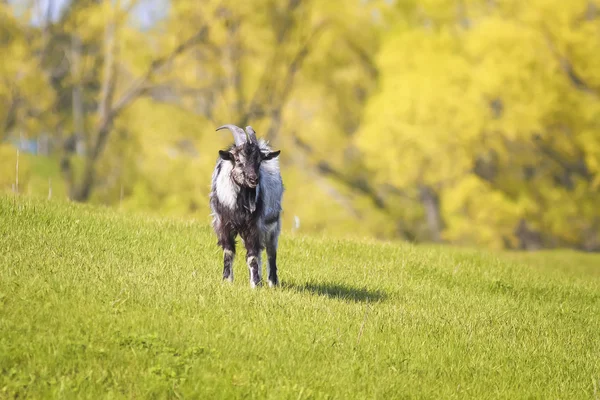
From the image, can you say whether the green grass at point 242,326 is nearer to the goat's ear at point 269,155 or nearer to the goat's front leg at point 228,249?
the goat's front leg at point 228,249

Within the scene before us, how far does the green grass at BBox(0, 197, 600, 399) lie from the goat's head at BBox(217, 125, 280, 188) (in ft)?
4.26

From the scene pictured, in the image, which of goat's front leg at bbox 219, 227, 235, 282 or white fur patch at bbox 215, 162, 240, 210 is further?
goat's front leg at bbox 219, 227, 235, 282

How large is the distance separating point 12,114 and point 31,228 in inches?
982

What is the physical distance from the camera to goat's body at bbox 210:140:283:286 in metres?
10.2

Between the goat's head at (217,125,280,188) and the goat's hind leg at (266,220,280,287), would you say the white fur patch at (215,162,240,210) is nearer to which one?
the goat's head at (217,125,280,188)

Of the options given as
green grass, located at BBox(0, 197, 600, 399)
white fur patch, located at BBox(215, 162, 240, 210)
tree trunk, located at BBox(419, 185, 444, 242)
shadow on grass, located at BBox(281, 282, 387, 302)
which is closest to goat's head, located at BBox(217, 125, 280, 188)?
white fur patch, located at BBox(215, 162, 240, 210)

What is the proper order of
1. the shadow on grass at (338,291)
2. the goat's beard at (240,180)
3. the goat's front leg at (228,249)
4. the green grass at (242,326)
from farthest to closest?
the shadow on grass at (338,291) < the goat's front leg at (228,249) < the goat's beard at (240,180) < the green grass at (242,326)

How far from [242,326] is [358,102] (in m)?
34.8

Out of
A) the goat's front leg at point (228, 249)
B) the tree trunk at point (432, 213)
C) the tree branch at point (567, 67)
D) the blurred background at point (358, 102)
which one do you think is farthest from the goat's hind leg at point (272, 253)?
the tree trunk at point (432, 213)

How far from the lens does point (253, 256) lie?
402 inches

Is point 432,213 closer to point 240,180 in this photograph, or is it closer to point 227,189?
point 227,189

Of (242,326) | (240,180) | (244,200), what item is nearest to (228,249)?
(244,200)

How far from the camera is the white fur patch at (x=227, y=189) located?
10.2m

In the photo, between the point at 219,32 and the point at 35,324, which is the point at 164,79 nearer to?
the point at 219,32
